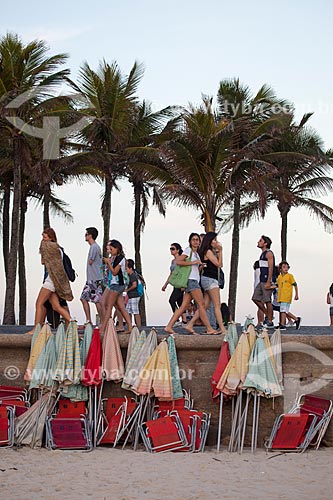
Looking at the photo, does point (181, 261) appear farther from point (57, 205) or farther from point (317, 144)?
point (57, 205)

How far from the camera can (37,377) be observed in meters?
11.6

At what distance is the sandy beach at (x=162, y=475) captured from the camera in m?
8.96

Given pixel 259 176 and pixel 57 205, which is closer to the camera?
pixel 259 176

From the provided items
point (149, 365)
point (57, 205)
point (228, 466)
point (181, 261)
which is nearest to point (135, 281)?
point (181, 261)

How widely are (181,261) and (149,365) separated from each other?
1.97 m

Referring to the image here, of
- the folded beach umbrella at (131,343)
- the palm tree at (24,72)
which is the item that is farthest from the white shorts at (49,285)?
the palm tree at (24,72)

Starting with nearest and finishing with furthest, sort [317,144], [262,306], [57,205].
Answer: [262,306] → [317,144] → [57,205]

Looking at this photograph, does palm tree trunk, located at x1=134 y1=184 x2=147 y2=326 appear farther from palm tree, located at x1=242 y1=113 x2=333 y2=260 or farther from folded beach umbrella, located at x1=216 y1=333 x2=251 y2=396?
folded beach umbrella, located at x1=216 y1=333 x2=251 y2=396

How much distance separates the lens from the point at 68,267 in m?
13.1

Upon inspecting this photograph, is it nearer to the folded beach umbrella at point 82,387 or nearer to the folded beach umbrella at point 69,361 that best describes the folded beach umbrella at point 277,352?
the folded beach umbrella at point 82,387

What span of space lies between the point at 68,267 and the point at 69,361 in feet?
6.47

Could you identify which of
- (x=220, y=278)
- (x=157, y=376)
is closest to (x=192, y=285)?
(x=220, y=278)

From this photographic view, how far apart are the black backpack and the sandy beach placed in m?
2.96

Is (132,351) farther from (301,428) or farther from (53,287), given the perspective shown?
(301,428)
